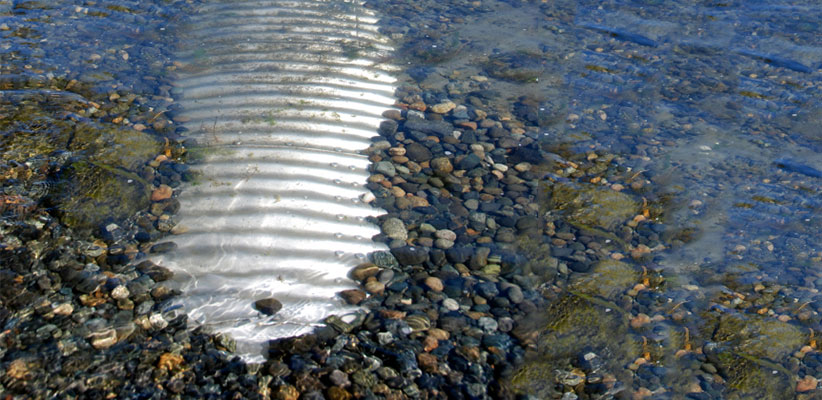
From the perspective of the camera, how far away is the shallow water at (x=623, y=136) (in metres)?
2.96

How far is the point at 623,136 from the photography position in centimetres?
429

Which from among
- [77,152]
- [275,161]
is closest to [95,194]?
[77,152]

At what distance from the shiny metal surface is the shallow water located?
6 centimetres

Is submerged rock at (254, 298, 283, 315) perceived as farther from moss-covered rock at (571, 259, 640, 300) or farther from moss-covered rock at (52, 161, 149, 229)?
moss-covered rock at (571, 259, 640, 300)

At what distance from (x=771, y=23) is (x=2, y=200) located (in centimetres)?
588

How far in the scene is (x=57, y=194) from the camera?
3.42m

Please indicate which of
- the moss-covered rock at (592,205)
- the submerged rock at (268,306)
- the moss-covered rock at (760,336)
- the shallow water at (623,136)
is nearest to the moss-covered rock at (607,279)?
the shallow water at (623,136)

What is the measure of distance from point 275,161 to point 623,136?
2.19 meters

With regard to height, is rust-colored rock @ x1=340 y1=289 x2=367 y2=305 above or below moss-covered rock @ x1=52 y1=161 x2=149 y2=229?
below

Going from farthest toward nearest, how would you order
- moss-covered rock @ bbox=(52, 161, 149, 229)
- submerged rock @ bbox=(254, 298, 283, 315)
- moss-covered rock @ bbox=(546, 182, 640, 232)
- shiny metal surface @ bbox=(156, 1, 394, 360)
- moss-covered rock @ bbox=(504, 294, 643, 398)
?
moss-covered rock @ bbox=(546, 182, 640, 232) < moss-covered rock @ bbox=(52, 161, 149, 229) < shiny metal surface @ bbox=(156, 1, 394, 360) < submerged rock @ bbox=(254, 298, 283, 315) < moss-covered rock @ bbox=(504, 294, 643, 398)

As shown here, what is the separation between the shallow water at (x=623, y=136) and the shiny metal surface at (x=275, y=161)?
6 centimetres

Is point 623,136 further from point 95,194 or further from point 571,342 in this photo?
point 95,194

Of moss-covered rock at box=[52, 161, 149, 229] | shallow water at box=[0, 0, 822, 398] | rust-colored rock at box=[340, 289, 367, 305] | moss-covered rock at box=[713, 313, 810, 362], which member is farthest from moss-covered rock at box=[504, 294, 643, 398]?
moss-covered rock at box=[52, 161, 149, 229]

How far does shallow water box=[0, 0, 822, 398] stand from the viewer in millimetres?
2955
